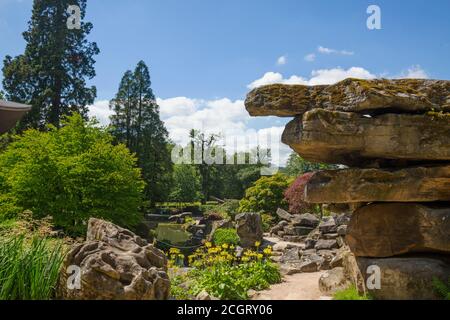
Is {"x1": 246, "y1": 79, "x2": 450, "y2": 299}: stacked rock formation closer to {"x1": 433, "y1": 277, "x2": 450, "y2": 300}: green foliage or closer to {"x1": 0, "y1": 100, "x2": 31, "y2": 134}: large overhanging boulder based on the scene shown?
{"x1": 433, "y1": 277, "x2": 450, "y2": 300}: green foliage

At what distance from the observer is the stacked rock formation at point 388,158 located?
6215 mm

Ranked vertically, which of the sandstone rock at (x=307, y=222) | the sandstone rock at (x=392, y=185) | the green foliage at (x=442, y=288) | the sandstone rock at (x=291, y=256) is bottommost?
the sandstone rock at (x=291, y=256)

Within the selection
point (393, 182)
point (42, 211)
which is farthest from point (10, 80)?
point (393, 182)

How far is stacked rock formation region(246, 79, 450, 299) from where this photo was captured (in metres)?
6.21

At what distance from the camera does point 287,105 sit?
6.67 metres

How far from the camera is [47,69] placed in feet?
81.3

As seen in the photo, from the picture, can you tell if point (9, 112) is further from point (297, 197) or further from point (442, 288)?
point (297, 197)

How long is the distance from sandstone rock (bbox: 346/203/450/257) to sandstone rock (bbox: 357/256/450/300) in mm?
255

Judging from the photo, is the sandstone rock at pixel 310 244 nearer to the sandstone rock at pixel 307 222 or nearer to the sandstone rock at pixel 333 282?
the sandstone rock at pixel 307 222

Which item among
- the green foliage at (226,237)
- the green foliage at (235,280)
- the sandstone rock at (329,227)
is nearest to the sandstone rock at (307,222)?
the sandstone rock at (329,227)

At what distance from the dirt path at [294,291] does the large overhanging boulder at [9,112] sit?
528 centimetres

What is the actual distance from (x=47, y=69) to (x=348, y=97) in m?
23.1

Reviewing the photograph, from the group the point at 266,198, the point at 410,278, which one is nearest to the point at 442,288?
the point at 410,278

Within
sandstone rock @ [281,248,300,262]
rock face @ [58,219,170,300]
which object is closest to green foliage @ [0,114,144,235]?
sandstone rock @ [281,248,300,262]
